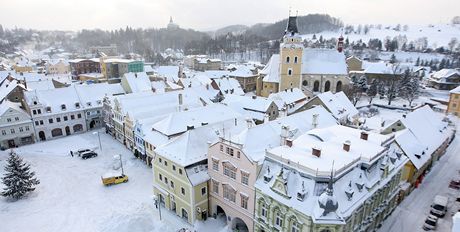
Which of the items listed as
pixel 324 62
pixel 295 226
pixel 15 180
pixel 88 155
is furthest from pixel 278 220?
pixel 324 62

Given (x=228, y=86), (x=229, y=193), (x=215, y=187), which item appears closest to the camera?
(x=229, y=193)

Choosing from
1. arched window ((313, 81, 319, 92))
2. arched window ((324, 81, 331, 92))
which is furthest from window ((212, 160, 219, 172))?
arched window ((324, 81, 331, 92))

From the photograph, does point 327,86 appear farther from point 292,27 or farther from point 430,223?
point 430,223

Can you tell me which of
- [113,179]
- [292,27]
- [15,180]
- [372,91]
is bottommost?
[113,179]

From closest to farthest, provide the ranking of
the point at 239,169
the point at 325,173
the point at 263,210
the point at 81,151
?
the point at 325,173, the point at 263,210, the point at 239,169, the point at 81,151

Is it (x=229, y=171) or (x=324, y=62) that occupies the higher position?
(x=324, y=62)

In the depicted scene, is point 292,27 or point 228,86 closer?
point 292,27

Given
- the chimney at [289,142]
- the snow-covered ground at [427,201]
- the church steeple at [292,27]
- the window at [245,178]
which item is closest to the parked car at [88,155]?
the window at [245,178]

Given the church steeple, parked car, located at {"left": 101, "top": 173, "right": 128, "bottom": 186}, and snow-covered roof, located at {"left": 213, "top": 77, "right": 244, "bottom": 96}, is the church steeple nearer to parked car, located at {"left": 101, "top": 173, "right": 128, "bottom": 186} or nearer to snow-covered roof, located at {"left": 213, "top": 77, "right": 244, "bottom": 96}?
snow-covered roof, located at {"left": 213, "top": 77, "right": 244, "bottom": 96}
